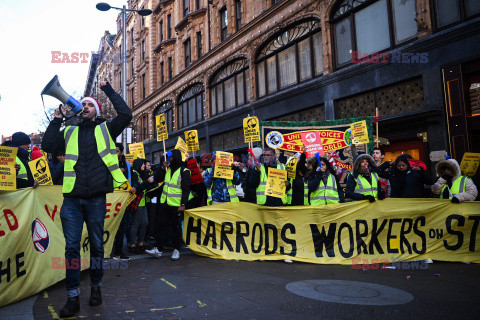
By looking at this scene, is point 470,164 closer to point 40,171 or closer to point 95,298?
point 95,298

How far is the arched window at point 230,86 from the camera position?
19891mm

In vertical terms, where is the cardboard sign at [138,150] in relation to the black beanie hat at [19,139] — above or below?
above

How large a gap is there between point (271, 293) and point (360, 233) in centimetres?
266

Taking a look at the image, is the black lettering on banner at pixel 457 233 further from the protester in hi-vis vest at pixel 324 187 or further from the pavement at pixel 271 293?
the protester in hi-vis vest at pixel 324 187

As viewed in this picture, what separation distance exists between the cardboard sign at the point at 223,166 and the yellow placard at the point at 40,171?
9.45ft

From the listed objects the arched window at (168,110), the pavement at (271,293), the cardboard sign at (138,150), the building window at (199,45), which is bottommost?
the pavement at (271,293)

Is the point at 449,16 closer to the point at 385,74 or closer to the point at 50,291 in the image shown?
the point at 385,74

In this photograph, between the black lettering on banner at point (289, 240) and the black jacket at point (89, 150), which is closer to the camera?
the black jacket at point (89, 150)

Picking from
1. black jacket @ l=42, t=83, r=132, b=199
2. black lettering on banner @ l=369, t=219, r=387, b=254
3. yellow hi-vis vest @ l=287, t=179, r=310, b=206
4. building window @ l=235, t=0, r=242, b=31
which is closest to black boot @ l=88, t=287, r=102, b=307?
black jacket @ l=42, t=83, r=132, b=199

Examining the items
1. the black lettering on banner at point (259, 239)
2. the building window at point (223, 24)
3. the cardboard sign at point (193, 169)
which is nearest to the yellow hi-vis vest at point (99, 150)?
the black lettering on banner at point (259, 239)

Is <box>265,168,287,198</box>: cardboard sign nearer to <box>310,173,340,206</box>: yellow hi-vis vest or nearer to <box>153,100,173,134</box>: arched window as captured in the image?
<box>310,173,340,206</box>: yellow hi-vis vest

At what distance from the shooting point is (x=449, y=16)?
1100cm

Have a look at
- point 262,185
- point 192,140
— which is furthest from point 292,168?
point 192,140

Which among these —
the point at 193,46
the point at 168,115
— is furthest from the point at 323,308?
the point at 168,115
